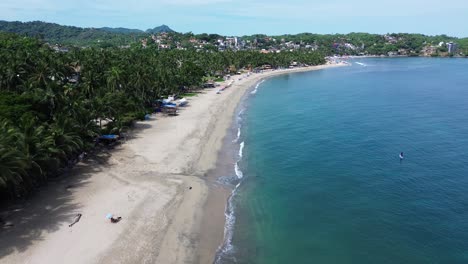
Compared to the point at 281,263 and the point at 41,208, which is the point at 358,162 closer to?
the point at 281,263

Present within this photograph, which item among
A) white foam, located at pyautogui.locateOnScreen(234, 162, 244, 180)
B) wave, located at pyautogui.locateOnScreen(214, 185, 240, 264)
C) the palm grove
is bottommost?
wave, located at pyautogui.locateOnScreen(214, 185, 240, 264)

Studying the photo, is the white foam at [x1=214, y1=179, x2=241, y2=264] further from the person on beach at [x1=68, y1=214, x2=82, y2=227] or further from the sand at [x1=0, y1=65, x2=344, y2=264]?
the person on beach at [x1=68, y1=214, x2=82, y2=227]

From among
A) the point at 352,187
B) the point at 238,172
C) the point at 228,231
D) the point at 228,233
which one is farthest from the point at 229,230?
the point at 352,187

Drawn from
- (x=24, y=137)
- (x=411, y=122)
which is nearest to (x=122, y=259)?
(x=24, y=137)

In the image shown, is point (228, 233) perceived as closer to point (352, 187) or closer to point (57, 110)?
point (352, 187)

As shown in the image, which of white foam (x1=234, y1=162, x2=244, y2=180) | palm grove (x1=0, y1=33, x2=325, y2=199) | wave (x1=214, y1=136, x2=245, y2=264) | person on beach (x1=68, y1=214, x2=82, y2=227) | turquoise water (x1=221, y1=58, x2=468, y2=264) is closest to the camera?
wave (x1=214, y1=136, x2=245, y2=264)

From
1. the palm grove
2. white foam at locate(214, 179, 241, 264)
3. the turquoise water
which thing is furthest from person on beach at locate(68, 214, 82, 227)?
the turquoise water
